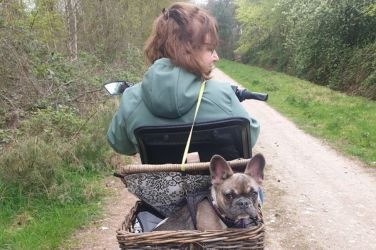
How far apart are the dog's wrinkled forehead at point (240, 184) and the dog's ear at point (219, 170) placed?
28 millimetres

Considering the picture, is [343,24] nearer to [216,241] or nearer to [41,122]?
[41,122]

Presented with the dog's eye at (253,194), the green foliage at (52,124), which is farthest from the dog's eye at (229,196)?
the green foliage at (52,124)

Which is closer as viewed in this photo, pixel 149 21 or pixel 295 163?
pixel 295 163

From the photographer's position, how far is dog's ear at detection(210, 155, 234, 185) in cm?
258

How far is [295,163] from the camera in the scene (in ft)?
30.6

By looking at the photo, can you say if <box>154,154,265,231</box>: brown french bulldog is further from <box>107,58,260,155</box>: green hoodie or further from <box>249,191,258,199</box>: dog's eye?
<box>107,58,260,155</box>: green hoodie

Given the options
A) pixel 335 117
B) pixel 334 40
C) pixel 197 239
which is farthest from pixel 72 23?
pixel 197 239

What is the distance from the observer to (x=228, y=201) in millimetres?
2686

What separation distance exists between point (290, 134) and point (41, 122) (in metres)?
6.50

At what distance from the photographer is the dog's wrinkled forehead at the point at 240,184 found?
268cm

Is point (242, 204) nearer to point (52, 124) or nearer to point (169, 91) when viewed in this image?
point (169, 91)

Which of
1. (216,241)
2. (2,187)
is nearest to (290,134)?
(2,187)

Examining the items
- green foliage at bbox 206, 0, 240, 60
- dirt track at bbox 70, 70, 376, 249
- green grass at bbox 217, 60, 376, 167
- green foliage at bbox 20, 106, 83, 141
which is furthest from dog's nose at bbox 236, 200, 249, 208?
green foliage at bbox 206, 0, 240, 60

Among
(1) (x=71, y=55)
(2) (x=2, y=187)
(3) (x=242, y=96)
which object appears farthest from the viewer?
(1) (x=71, y=55)
